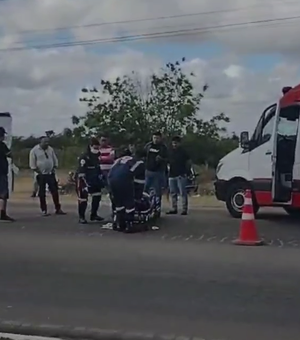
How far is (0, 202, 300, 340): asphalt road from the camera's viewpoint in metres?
7.39

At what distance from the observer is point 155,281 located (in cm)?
925

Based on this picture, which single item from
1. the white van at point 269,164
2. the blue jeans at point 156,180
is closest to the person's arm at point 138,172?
the blue jeans at point 156,180

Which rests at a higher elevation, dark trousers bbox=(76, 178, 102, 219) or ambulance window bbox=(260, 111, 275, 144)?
ambulance window bbox=(260, 111, 275, 144)

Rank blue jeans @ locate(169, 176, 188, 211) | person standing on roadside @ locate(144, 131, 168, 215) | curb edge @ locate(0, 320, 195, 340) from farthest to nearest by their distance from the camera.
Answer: blue jeans @ locate(169, 176, 188, 211) < person standing on roadside @ locate(144, 131, 168, 215) < curb edge @ locate(0, 320, 195, 340)

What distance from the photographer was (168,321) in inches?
291

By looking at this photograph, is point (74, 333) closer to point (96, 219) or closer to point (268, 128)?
point (96, 219)

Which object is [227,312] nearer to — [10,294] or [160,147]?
[10,294]

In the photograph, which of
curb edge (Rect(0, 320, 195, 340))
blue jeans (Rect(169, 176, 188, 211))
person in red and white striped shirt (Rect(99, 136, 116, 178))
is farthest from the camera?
blue jeans (Rect(169, 176, 188, 211))

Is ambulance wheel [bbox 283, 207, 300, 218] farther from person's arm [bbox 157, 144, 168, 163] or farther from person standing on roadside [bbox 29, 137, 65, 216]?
person standing on roadside [bbox 29, 137, 65, 216]

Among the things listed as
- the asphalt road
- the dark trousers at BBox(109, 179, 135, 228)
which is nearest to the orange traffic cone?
the asphalt road

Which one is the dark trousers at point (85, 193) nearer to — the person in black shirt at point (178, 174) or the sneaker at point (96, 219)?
the sneaker at point (96, 219)

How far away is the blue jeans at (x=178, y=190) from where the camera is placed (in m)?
16.9

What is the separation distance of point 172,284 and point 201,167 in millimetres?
24817

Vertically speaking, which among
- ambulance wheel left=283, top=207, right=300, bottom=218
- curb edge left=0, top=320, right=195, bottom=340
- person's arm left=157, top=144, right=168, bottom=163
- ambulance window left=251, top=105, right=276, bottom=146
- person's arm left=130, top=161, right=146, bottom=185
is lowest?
curb edge left=0, top=320, right=195, bottom=340
